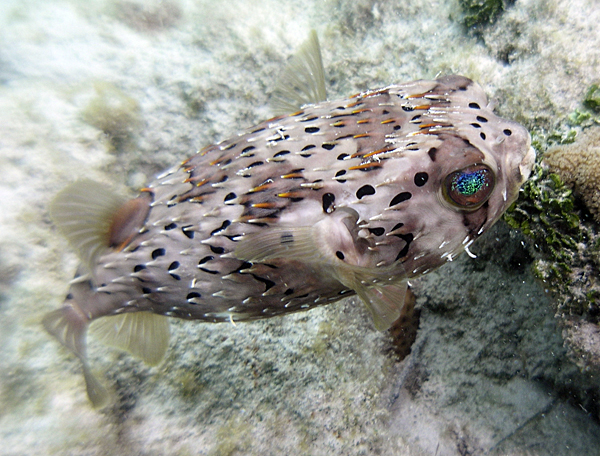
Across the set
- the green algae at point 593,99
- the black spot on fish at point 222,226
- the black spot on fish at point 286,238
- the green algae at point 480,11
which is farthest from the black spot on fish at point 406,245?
the green algae at point 480,11

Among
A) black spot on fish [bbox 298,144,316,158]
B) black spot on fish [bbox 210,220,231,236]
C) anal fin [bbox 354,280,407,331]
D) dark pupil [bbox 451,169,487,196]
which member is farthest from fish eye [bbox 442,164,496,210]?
black spot on fish [bbox 210,220,231,236]

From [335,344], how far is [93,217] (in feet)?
7.01

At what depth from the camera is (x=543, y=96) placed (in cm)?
246

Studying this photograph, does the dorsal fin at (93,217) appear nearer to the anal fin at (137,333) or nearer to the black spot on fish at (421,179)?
the anal fin at (137,333)

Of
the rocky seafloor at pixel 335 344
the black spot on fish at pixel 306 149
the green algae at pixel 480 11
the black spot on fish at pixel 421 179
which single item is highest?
the green algae at pixel 480 11

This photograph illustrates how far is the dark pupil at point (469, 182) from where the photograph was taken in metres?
1.51

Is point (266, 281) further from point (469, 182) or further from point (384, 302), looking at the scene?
point (469, 182)

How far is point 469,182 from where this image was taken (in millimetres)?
1515

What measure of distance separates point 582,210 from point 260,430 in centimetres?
287

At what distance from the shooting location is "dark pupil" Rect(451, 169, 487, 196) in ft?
4.96

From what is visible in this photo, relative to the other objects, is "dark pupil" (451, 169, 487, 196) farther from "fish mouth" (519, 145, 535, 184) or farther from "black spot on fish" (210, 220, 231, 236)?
"black spot on fish" (210, 220, 231, 236)

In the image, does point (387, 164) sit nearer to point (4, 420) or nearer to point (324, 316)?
point (324, 316)

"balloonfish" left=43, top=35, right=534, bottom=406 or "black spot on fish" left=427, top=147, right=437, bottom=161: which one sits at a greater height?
"black spot on fish" left=427, top=147, right=437, bottom=161

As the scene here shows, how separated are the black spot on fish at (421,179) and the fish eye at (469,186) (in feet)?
0.30
